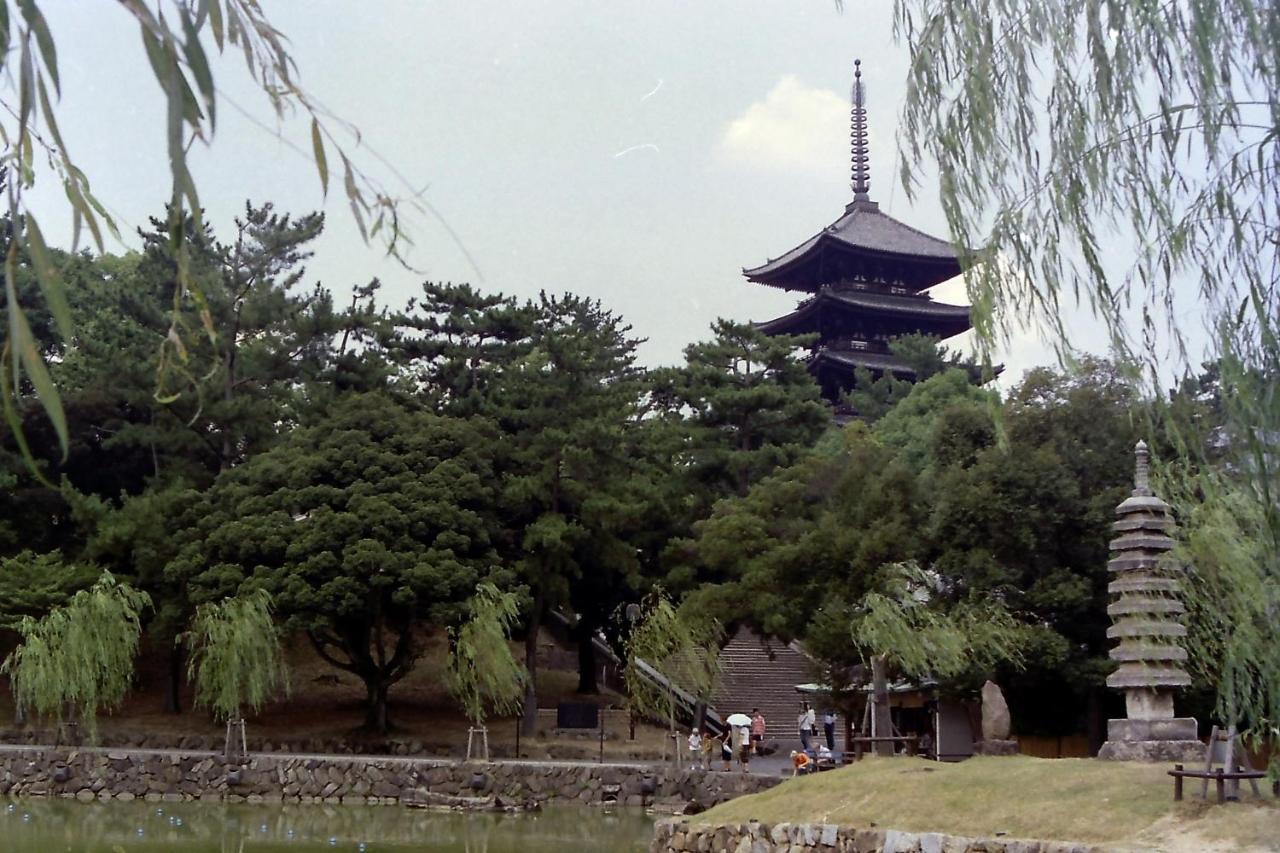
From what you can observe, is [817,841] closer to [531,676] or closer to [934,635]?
[934,635]

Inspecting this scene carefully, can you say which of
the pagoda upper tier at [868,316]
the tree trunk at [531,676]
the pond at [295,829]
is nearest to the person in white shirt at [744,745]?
the pond at [295,829]

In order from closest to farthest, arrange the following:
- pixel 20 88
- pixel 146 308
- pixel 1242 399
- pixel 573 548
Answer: pixel 20 88 → pixel 1242 399 → pixel 573 548 → pixel 146 308

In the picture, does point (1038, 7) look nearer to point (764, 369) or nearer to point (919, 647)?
point (919, 647)

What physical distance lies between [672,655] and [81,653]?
32.9ft

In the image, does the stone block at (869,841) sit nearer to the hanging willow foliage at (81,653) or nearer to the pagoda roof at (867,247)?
the hanging willow foliage at (81,653)

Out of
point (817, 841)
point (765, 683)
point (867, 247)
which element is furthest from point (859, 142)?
point (817, 841)

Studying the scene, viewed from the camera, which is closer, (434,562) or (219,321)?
(434,562)

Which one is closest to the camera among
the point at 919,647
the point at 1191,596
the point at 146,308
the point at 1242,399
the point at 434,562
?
the point at 1242,399

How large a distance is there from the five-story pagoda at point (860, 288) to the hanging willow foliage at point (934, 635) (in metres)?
21.9

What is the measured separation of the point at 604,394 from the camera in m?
28.7

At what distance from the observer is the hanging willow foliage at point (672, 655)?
2369 cm

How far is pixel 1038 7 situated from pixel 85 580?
82.3 feet

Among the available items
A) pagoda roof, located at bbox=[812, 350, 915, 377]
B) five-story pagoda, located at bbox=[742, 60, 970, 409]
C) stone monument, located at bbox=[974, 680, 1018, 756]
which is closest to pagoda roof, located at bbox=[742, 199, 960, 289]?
five-story pagoda, located at bbox=[742, 60, 970, 409]

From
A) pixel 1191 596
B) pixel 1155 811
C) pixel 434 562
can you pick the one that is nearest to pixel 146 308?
pixel 434 562
